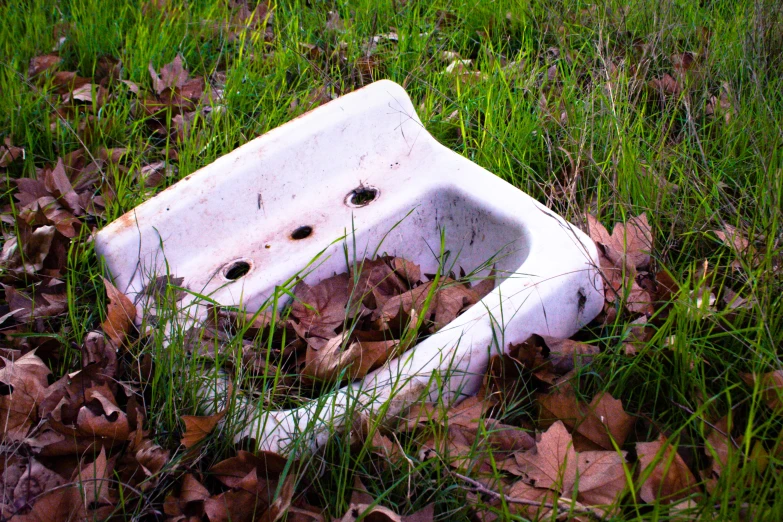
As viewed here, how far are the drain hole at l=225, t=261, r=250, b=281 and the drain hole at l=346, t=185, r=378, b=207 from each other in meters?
0.36

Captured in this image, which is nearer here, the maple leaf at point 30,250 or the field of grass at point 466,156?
the field of grass at point 466,156

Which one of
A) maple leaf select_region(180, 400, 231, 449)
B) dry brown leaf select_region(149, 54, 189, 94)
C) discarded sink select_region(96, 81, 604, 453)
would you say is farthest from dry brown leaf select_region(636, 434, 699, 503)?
dry brown leaf select_region(149, 54, 189, 94)

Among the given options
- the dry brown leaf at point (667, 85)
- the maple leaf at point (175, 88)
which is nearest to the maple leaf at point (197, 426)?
the maple leaf at point (175, 88)

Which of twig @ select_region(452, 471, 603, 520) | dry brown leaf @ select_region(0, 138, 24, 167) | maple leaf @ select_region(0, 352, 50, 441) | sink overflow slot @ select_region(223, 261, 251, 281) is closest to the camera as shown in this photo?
twig @ select_region(452, 471, 603, 520)

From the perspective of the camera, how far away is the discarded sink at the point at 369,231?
5.46ft

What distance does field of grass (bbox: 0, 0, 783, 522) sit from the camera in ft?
4.89

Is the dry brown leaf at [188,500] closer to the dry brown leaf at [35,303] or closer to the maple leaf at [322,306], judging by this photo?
the maple leaf at [322,306]

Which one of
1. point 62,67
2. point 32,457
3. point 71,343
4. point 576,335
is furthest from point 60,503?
point 62,67

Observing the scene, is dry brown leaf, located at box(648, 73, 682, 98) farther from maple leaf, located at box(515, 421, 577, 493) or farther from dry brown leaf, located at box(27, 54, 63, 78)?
dry brown leaf, located at box(27, 54, 63, 78)

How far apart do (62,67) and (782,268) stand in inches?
103

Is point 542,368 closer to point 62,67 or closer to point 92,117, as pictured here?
point 92,117

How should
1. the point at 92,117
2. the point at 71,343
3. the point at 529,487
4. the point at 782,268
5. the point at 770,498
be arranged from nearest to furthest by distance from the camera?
the point at 770,498 < the point at 529,487 < the point at 782,268 < the point at 71,343 < the point at 92,117

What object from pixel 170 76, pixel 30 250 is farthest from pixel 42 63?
pixel 30 250

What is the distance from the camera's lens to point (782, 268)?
1745 millimetres
